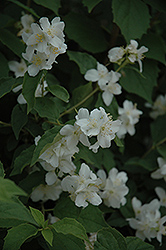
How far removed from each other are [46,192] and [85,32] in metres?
0.98

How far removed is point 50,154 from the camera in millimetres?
1176

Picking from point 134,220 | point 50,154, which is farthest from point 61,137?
point 134,220

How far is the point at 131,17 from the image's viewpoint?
169cm

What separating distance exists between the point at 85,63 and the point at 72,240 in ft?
2.80

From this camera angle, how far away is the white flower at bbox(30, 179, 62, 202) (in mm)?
1420

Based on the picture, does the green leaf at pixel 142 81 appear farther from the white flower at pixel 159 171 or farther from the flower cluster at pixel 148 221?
the flower cluster at pixel 148 221

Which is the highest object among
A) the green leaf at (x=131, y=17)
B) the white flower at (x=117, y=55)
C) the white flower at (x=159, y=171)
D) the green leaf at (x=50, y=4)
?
the green leaf at (x=50, y=4)

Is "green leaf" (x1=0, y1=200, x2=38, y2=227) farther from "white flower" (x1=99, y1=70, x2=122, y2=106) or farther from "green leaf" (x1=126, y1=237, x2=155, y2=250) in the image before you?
"white flower" (x1=99, y1=70, x2=122, y2=106)

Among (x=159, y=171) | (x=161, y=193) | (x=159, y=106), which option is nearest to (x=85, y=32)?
(x=159, y=106)

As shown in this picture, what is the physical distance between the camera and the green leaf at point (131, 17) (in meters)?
1.64

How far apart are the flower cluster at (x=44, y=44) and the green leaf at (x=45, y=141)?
0.23 metres

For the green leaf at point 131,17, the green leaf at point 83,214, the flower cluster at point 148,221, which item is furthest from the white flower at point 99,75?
the flower cluster at point 148,221

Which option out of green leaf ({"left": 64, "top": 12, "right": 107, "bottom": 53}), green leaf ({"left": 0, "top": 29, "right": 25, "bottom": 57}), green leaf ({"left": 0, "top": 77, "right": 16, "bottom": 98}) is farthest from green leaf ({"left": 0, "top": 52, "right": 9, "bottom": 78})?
green leaf ({"left": 64, "top": 12, "right": 107, "bottom": 53})

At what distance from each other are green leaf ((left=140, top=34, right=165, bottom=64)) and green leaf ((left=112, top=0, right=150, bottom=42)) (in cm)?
19
